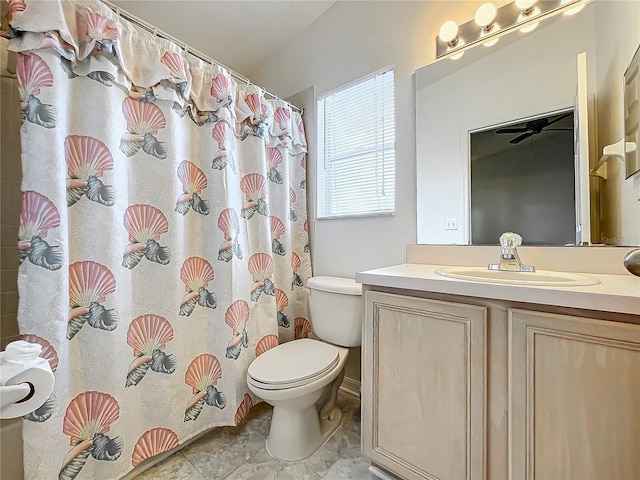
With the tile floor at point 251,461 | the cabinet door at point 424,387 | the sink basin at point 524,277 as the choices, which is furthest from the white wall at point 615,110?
the tile floor at point 251,461

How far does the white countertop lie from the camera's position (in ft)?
2.43

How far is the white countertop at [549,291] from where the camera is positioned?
2.43ft

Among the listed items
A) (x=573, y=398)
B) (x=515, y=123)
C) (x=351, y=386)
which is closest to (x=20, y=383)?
(x=573, y=398)

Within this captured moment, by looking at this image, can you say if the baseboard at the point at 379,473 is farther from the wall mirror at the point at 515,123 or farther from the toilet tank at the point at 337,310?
the wall mirror at the point at 515,123

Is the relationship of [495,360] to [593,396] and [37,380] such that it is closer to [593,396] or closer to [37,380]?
[593,396]

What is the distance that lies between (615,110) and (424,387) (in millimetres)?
1279

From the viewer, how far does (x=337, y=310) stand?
1.65 meters

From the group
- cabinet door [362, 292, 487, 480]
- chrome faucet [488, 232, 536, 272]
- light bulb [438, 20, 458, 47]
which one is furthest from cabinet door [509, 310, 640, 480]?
light bulb [438, 20, 458, 47]

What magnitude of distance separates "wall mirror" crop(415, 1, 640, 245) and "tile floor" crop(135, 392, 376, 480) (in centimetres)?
113

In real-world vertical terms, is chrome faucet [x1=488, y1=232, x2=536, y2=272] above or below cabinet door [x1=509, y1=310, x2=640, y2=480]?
above

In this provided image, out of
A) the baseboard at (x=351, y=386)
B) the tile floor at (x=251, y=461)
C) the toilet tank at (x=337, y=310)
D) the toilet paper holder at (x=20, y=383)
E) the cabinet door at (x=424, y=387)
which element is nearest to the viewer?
the toilet paper holder at (x=20, y=383)

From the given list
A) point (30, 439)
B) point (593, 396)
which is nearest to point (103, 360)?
point (30, 439)

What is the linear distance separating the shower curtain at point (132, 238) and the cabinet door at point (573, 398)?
3.96 feet

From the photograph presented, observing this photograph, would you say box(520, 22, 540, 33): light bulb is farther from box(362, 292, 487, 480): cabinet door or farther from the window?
box(362, 292, 487, 480): cabinet door
